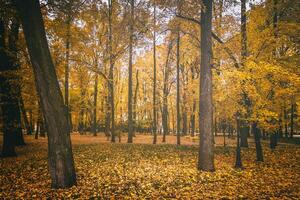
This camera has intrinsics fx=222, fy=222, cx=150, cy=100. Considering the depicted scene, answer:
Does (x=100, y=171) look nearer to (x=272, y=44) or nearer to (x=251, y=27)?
(x=272, y=44)

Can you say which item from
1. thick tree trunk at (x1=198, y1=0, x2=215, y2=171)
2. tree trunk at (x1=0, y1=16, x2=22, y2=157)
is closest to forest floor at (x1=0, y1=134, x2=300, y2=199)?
thick tree trunk at (x1=198, y1=0, x2=215, y2=171)

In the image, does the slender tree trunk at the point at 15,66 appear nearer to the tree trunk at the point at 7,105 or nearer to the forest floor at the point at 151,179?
the tree trunk at the point at 7,105

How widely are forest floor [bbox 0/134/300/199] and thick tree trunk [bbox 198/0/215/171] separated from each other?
632 millimetres

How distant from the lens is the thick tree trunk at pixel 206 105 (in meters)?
9.52

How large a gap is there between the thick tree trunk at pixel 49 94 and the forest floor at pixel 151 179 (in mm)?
667

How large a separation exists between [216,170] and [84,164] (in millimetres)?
5975

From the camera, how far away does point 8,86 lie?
1214 centimetres

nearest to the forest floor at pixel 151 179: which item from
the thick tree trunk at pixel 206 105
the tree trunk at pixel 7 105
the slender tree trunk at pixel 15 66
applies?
the thick tree trunk at pixel 206 105

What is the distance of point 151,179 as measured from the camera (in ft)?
26.8

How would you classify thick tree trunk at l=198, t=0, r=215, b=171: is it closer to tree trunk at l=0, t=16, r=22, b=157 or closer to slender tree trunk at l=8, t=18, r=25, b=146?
slender tree trunk at l=8, t=18, r=25, b=146

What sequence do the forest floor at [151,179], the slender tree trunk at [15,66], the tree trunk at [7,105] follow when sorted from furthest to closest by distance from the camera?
1. the slender tree trunk at [15,66]
2. the tree trunk at [7,105]
3. the forest floor at [151,179]

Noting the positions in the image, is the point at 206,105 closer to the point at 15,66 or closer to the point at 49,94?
the point at 49,94

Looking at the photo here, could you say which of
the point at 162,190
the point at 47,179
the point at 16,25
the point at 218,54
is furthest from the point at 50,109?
the point at 218,54

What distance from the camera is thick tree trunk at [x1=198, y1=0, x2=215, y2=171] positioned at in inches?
375
